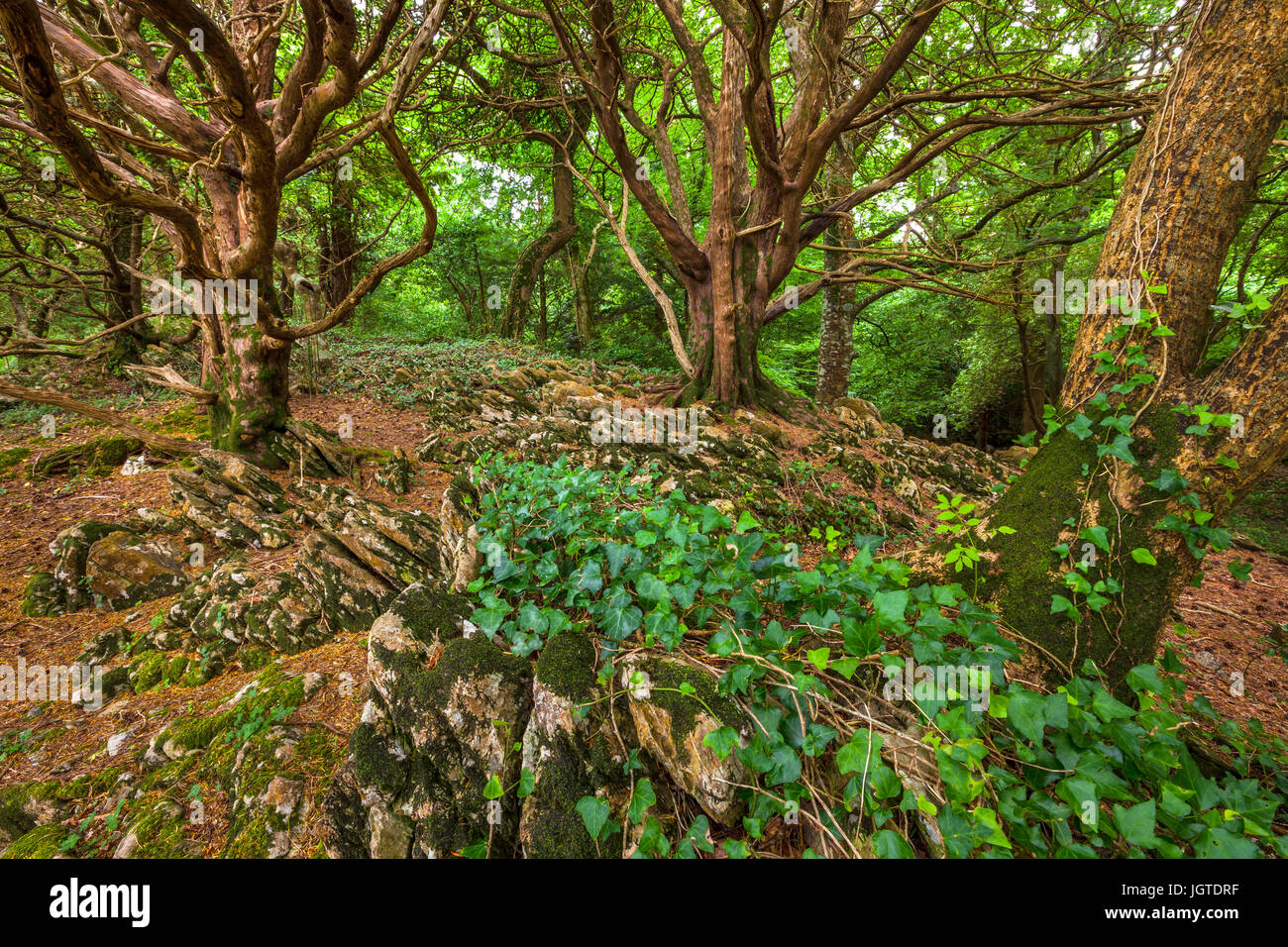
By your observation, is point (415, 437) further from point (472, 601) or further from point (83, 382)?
point (83, 382)

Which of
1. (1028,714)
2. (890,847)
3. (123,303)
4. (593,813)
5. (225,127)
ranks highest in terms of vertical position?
(225,127)

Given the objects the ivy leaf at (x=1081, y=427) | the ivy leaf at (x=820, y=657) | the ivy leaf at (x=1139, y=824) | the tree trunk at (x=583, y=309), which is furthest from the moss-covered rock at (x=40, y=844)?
the tree trunk at (x=583, y=309)

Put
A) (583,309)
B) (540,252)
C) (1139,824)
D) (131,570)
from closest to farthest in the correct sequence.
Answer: (1139,824), (131,570), (540,252), (583,309)

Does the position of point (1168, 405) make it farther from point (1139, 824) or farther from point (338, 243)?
point (338, 243)

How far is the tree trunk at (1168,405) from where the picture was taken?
1995 mm

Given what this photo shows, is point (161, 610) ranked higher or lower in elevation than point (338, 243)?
lower

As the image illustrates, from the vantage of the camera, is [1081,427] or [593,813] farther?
[1081,427]

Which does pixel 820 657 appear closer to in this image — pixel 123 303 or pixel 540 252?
pixel 123 303

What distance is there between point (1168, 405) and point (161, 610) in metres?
6.42

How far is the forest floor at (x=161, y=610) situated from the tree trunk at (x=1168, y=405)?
7.89 feet

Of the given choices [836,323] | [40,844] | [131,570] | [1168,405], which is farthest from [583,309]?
[40,844]

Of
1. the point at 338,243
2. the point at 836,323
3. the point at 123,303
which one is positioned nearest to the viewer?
the point at 123,303

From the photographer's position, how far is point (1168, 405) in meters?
2.12
